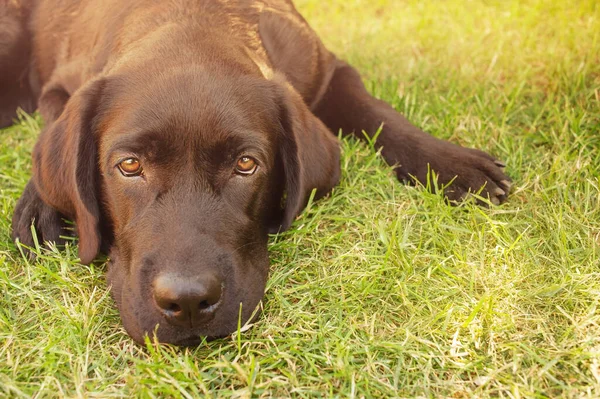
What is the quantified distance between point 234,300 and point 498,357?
96 centimetres

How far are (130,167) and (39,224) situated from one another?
0.79 metres

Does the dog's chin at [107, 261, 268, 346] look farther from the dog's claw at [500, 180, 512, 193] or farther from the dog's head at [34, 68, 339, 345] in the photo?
the dog's claw at [500, 180, 512, 193]

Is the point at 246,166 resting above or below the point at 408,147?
above

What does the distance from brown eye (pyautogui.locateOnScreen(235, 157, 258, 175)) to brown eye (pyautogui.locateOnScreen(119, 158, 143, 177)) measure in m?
0.38

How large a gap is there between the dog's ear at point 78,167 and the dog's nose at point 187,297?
24.3 inches

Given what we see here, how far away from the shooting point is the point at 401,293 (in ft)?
8.79

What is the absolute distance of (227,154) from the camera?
8.70 feet

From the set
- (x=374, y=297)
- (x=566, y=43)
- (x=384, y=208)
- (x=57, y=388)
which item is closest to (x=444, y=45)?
(x=566, y=43)

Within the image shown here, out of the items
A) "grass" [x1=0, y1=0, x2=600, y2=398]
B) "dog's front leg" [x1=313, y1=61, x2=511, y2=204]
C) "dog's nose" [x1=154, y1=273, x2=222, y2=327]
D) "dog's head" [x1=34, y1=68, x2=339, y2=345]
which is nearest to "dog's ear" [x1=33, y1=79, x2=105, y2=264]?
"dog's head" [x1=34, y1=68, x2=339, y2=345]

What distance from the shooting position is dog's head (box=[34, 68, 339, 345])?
2.41 metres

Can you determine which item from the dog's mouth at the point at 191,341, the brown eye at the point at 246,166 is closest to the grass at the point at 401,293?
the dog's mouth at the point at 191,341

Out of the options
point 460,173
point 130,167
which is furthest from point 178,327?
point 460,173

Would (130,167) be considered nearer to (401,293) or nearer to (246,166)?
(246,166)

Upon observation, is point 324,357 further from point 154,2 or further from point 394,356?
point 154,2
